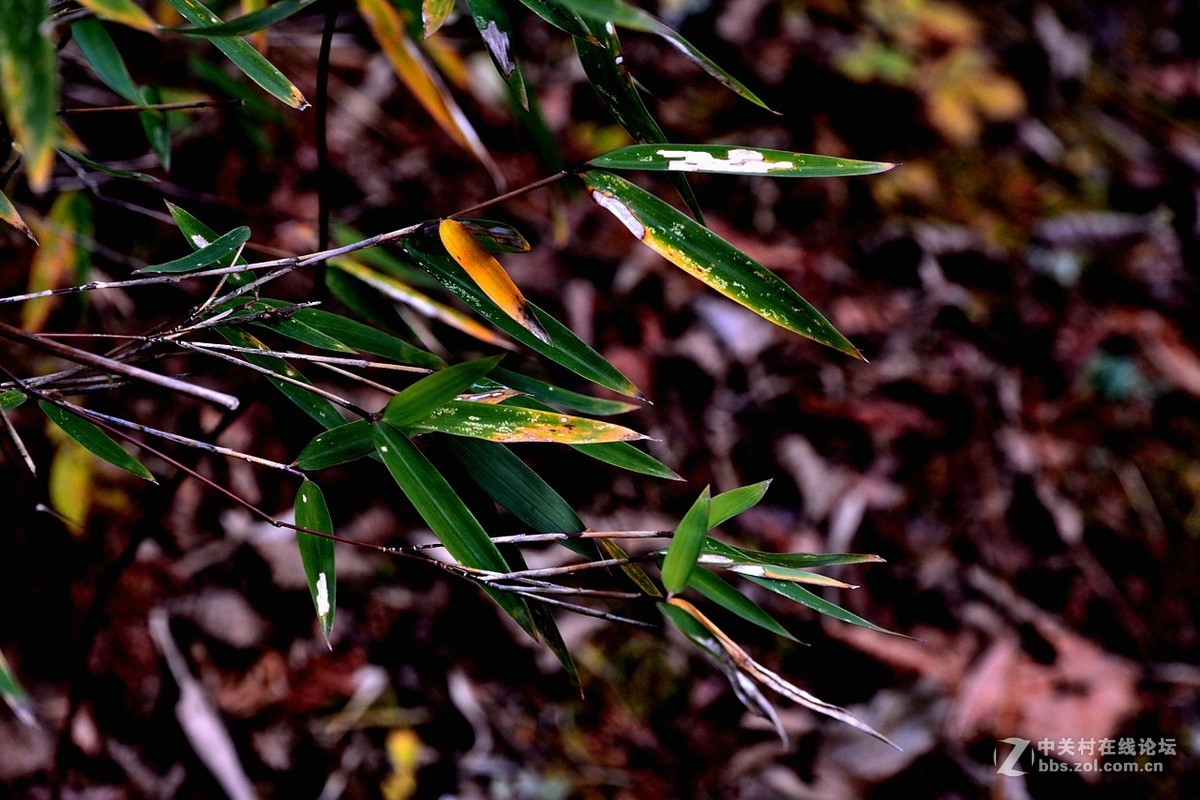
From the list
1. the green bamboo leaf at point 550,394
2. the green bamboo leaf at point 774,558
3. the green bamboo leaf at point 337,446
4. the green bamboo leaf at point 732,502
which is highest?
the green bamboo leaf at point 337,446

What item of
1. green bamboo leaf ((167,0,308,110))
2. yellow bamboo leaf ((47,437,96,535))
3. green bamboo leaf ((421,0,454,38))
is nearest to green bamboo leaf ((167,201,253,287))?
green bamboo leaf ((167,0,308,110))

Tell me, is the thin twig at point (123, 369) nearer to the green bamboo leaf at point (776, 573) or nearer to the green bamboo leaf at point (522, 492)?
the green bamboo leaf at point (522, 492)

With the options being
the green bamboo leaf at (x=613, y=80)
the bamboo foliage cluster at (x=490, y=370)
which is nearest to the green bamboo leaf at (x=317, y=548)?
the bamboo foliage cluster at (x=490, y=370)

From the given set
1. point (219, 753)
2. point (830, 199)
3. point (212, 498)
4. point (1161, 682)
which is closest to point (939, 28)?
point (830, 199)

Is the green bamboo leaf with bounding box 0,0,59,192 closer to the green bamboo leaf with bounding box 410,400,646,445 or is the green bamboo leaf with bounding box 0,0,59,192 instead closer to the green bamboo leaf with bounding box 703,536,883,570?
the green bamboo leaf with bounding box 410,400,646,445

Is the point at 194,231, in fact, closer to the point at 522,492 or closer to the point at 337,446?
the point at 337,446

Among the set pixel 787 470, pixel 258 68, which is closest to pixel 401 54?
pixel 258 68

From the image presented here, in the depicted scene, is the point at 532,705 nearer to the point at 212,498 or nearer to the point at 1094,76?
the point at 212,498
